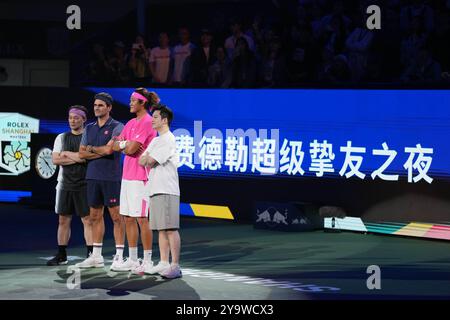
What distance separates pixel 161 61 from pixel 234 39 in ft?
5.52

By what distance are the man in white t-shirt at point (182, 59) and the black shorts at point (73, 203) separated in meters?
6.78

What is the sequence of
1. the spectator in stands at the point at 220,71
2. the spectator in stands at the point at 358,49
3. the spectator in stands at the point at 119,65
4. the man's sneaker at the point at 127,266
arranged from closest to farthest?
the man's sneaker at the point at 127,266, the spectator in stands at the point at 358,49, the spectator in stands at the point at 220,71, the spectator in stands at the point at 119,65

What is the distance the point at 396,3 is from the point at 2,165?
827cm

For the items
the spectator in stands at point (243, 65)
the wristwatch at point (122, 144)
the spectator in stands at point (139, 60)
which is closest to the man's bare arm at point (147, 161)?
the wristwatch at point (122, 144)

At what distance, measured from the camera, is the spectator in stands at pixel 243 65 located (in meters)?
17.6

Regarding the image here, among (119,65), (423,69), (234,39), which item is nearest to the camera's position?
(423,69)

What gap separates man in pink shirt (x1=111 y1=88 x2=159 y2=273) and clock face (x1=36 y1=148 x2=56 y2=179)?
770 centimetres

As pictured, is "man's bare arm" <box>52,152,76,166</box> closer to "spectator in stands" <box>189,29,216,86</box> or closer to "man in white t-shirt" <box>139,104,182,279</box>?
"man in white t-shirt" <box>139,104,182,279</box>

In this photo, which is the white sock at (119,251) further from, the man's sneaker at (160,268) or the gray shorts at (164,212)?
the gray shorts at (164,212)

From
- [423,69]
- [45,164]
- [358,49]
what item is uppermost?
[358,49]

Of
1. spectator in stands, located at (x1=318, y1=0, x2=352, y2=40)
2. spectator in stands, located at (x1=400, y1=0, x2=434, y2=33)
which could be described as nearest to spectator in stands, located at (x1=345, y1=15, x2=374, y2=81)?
spectator in stands, located at (x1=318, y1=0, x2=352, y2=40)

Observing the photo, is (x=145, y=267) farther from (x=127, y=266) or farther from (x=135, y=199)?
(x=135, y=199)

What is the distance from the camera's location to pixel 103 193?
11773 mm

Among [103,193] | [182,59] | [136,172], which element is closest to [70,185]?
[103,193]
